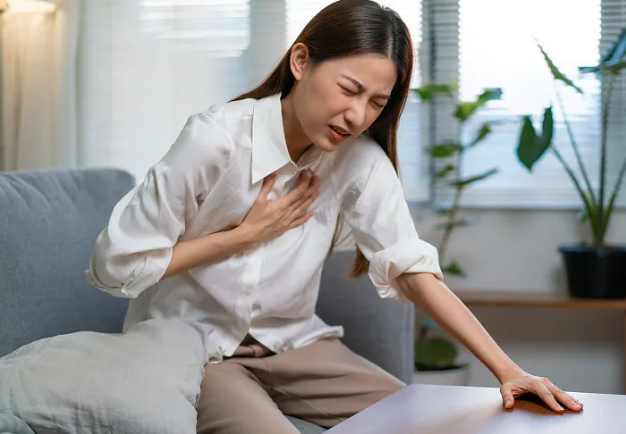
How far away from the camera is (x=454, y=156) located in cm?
291

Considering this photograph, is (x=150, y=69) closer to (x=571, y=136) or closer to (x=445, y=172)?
(x=445, y=172)

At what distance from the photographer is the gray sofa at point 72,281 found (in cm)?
158

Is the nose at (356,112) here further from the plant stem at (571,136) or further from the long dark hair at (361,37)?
the plant stem at (571,136)

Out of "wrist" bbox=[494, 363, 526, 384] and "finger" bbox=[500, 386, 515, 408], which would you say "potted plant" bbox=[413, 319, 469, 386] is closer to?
"wrist" bbox=[494, 363, 526, 384]

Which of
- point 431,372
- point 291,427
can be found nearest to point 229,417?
point 291,427

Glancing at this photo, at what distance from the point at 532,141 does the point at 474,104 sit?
0.77 feet

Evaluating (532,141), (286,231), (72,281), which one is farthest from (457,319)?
(532,141)

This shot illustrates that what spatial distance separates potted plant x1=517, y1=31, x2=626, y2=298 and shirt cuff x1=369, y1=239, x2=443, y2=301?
109 cm

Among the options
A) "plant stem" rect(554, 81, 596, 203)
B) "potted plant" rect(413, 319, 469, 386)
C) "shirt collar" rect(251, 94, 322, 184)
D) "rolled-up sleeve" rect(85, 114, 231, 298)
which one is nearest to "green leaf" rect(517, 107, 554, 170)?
"plant stem" rect(554, 81, 596, 203)

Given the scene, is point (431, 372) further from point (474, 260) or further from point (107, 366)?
point (107, 366)

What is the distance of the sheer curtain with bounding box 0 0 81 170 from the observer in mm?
2842

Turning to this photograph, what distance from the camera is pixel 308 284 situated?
5.39 feet

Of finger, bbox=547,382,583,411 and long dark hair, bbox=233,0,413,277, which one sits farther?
long dark hair, bbox=233,0,413,277

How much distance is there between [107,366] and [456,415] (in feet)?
1.64
